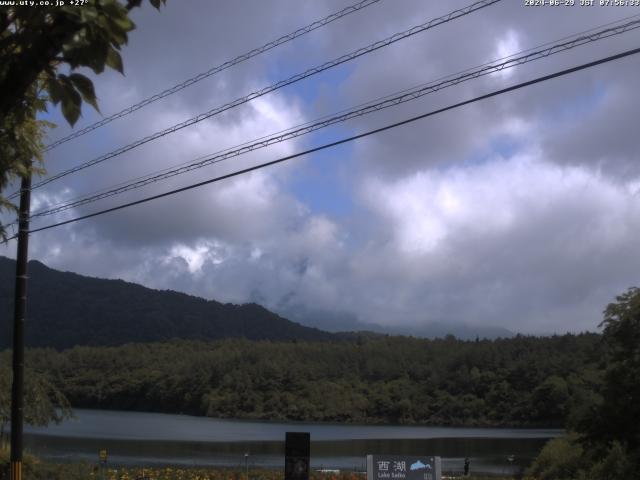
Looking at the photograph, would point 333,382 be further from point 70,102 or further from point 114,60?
point 114,60

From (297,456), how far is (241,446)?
133 feet

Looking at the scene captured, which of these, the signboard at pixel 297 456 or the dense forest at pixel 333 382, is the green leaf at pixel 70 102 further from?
the dense forest at pixel 333 382

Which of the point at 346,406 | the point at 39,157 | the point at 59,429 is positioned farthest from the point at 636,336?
the point at 346,406

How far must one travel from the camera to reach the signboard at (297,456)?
14.3 m

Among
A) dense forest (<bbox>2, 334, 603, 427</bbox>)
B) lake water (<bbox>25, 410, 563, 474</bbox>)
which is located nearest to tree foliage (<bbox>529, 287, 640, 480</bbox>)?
lake water (<bbox>25, 410, 563, 474</bbox>)

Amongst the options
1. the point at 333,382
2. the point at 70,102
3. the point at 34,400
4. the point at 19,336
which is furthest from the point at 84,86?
the point at 333,382

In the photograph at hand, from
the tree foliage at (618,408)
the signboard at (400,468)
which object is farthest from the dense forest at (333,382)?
the signboard at (400,468)

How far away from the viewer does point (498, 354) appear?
353 ft

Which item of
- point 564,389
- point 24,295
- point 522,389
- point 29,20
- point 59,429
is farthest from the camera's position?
point 522,389

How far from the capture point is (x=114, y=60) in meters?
4.45

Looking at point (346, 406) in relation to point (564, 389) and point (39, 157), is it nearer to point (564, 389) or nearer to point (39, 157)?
point (564, 389)

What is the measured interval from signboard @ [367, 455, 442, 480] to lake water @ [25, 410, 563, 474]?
860 inches

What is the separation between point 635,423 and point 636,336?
201 cm

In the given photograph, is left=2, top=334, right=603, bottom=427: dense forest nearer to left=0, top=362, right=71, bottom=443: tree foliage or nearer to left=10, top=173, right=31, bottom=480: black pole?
left=0, top=362, right=71, bottom=443: tree foliage
